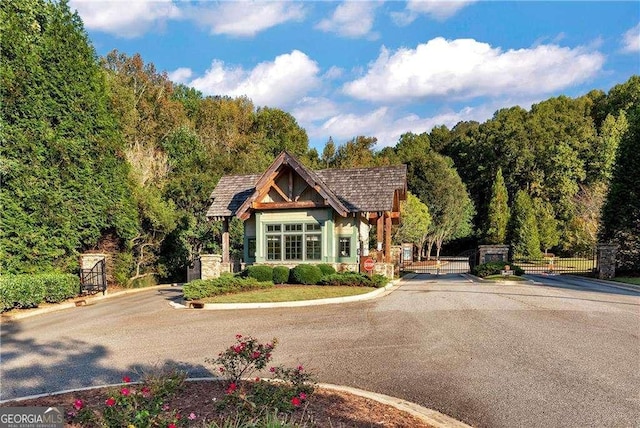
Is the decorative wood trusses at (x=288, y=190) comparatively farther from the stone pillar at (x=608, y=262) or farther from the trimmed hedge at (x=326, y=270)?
the stone pillar at (x=608, y=262)

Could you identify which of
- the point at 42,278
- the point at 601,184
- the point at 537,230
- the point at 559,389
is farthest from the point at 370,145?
the point at 559,389

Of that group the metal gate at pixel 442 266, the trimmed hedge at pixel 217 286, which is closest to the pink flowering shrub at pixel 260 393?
the trimmed hedge at pixel 217 286

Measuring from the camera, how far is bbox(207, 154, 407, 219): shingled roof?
20812 mm

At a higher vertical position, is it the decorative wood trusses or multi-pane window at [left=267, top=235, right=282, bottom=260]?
the decorative wood trusses

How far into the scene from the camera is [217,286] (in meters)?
15.5

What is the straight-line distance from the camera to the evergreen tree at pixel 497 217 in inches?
1817

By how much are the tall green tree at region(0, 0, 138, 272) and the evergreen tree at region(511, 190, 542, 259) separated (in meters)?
36.1

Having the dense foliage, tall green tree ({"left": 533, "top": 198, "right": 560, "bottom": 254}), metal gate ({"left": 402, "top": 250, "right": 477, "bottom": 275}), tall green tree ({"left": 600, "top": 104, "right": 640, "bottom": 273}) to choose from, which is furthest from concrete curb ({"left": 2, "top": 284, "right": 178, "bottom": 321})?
tall green tree ({"left": 533, "top": 198, "right": 560, "bottom": 254})

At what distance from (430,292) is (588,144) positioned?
146 feet

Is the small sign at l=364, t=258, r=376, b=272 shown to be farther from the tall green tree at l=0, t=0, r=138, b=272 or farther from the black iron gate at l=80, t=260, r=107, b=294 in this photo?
the tall green tree at l=0, t=0, r=138, b=272

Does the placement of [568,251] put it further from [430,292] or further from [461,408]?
[461,408]

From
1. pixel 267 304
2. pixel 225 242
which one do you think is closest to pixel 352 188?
pixel 225 242

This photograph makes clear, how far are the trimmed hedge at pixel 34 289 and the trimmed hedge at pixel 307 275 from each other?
9107 millimetres

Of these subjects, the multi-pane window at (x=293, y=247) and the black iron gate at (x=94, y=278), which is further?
the multi-pane window at (x=293, y=247)
